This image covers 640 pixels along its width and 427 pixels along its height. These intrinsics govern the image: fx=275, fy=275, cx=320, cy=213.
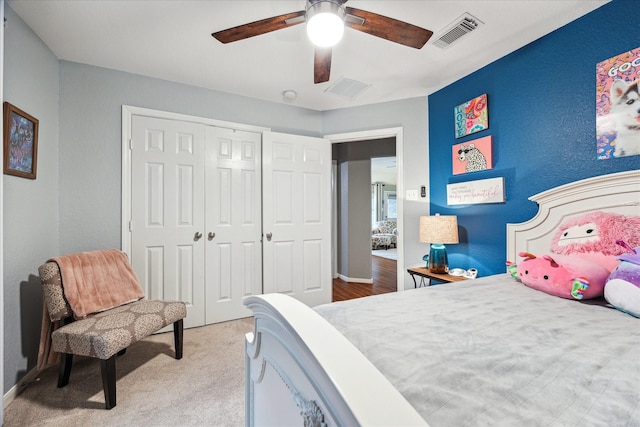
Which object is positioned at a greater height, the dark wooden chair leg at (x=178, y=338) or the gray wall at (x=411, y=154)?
the gray wall at (x=411, y=154)

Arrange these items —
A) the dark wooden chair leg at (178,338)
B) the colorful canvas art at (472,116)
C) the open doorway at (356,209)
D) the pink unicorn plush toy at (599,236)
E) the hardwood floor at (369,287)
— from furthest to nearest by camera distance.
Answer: the open doorway at (356,209), the hardwood floor at (369,287), the colorful canvas art at (472,116), the dark wooden chair leg at (178,338), the pink unicorn plush toy at (599,236)

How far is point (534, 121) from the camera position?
2.04 metres

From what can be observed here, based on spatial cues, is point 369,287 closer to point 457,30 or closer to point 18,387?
point 457,30

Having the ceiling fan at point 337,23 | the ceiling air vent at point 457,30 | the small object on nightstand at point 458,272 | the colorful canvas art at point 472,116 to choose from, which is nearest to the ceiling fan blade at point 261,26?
the ceiling fan at point 337,23

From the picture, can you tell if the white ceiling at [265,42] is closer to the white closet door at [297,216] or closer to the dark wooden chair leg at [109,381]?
the white closet door at [297,216]

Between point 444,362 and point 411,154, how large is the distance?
2.68 meters

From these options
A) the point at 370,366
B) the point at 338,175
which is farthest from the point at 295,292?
the point at 370,366

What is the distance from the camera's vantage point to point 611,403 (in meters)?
0.53

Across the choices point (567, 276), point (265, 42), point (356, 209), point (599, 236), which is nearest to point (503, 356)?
point (567, 276)

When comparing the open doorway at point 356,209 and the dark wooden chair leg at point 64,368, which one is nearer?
the dark wooden chair leg at point 64,368

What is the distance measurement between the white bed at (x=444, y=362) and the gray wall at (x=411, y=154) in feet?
5.65

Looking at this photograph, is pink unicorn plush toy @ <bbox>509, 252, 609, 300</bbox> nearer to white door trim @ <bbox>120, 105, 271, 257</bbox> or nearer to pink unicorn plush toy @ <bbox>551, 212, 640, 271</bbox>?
pink unicorn plush toy @ <bbox>551, 212, 640, 271</bbox>

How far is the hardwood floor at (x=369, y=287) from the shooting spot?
3.91m

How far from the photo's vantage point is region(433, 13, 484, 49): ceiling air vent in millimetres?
1829
